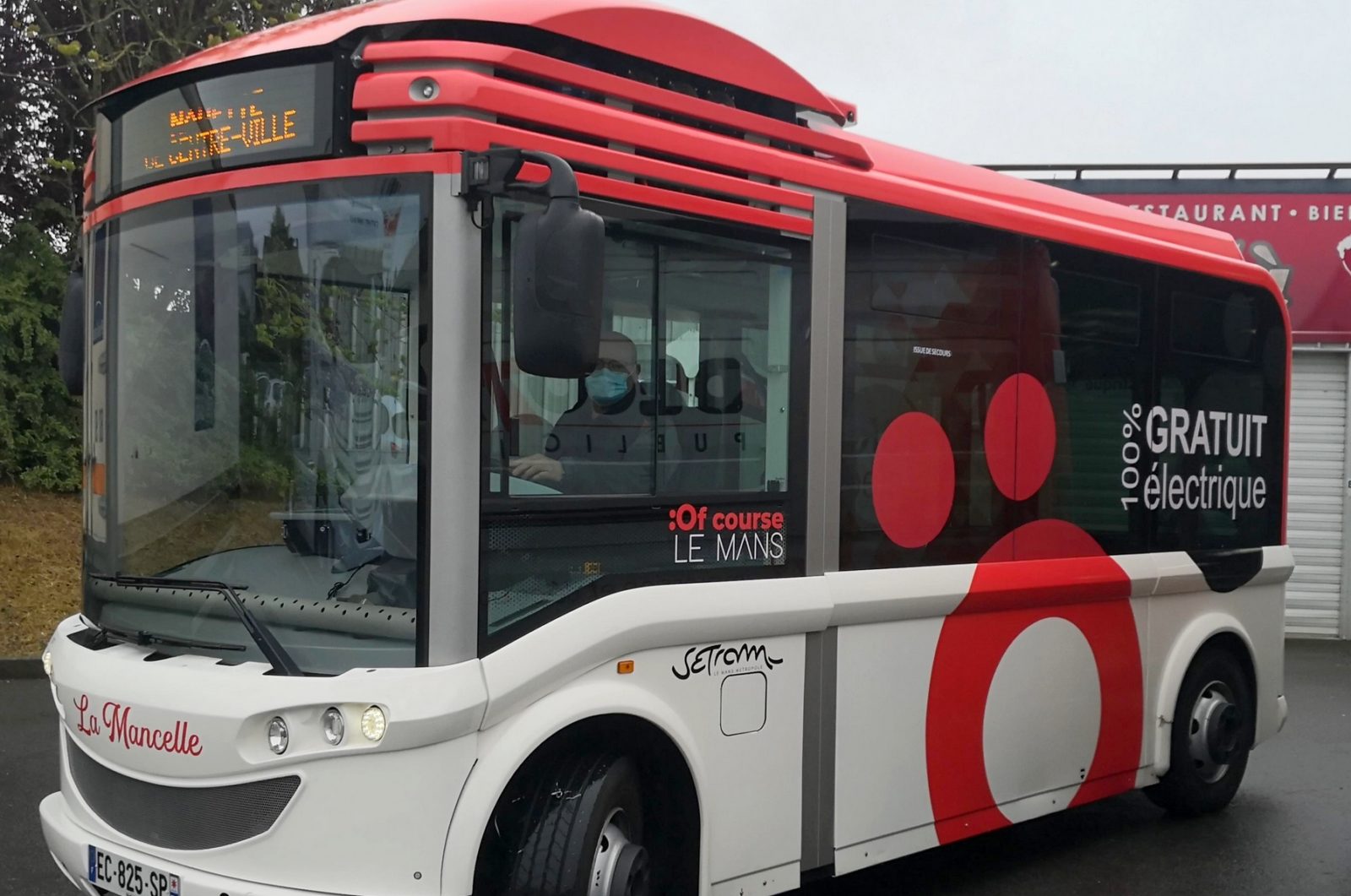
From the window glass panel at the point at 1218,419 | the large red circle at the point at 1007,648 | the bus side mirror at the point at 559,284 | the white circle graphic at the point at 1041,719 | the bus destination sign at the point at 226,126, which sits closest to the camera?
the bus side mirror at the point at 559,284

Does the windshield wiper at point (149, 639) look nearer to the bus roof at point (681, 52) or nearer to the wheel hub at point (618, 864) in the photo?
the wheel hub at point (618, 864)

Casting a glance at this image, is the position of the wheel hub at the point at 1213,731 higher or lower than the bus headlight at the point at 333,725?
lower

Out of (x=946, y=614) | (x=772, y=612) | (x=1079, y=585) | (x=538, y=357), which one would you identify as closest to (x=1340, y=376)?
(x=1079, y=585)

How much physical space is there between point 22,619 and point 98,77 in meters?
5.79

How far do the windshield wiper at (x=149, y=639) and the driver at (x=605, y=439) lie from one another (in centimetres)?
103

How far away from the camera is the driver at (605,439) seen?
14.4 ft

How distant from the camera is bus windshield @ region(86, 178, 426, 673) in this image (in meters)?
4.12

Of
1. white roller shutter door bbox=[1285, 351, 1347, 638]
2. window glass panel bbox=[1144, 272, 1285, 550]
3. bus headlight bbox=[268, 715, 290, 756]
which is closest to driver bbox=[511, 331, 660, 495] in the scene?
bus headlight bbox=[268, 715, 290, 756]

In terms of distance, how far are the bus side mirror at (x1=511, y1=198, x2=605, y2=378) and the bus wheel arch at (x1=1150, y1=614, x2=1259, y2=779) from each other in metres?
4.37

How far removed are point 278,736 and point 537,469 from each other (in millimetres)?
1070

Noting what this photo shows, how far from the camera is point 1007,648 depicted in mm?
6066

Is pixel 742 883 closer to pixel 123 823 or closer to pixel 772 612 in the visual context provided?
pixel 772 612

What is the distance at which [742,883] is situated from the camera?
16.1 ft

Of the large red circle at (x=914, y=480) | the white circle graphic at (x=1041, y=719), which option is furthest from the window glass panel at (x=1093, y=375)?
the large red circle at (x=914, y=480)
